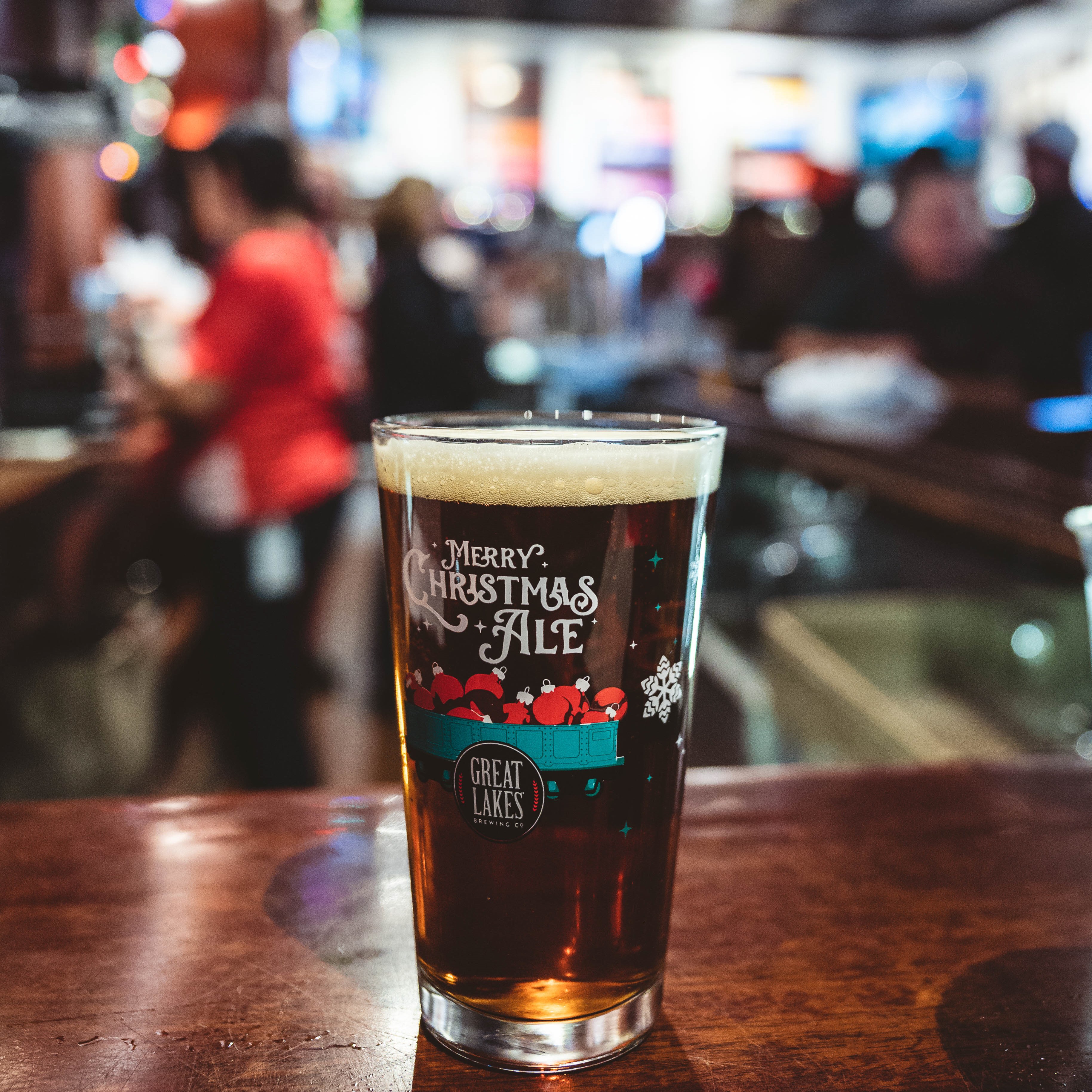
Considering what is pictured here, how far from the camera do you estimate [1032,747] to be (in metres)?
1.51

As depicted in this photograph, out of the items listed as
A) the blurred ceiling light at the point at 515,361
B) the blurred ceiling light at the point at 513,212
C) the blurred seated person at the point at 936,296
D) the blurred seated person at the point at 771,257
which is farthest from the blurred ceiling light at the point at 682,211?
the blurred seated person at the point at 936,296

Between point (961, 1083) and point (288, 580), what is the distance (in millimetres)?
2393

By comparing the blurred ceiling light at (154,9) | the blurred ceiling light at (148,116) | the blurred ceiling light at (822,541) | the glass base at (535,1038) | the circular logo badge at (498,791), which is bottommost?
the blurred ceiling light at (822,541)

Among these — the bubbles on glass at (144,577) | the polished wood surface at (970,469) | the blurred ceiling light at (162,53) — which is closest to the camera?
the polished wood surface at (970,469)

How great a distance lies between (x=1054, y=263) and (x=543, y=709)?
3618 millimetres

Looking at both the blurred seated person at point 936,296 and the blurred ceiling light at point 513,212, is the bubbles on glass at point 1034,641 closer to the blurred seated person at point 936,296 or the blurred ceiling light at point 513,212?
the blurred seated person at point 936,296

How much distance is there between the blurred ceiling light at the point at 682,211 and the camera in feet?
27.8

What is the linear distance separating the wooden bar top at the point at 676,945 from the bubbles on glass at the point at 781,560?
224 cm

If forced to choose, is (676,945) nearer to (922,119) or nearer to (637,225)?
(637,225)

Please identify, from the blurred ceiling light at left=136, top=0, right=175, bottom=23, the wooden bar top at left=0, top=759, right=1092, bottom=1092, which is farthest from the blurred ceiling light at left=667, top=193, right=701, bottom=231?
the wooden bar top at left=0, top=759, right=1092, bottom=1092

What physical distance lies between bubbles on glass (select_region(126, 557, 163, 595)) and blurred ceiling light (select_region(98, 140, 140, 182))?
173 cm

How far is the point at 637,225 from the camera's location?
328 inches

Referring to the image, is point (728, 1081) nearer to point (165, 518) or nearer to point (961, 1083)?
point (961, 1083)

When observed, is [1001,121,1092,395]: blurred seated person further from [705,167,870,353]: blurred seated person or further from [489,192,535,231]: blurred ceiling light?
[489,192,535,231]: blurred ceiling light
